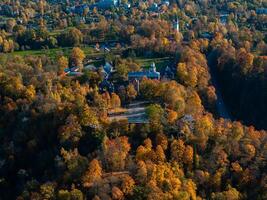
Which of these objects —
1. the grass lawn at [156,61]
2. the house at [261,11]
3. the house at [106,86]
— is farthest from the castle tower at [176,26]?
the house at [106,86]

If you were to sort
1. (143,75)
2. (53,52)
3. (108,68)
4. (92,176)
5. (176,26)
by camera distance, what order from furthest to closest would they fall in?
1. (176,26)
2. (53,52)
3. (108,68)
4. (143,75)
5. (92,176)

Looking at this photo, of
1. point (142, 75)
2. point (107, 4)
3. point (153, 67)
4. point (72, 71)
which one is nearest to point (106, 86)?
point (142, 75)

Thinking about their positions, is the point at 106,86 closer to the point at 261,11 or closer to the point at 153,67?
the point at 153,67

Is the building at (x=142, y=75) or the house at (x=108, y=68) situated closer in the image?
the building at (x=142, y=75)

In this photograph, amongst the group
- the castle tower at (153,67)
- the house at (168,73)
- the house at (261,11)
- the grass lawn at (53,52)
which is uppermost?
the house at (261,11)

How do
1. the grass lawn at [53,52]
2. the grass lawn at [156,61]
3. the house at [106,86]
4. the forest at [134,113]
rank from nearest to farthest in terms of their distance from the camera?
the forest at [134,113] < the house at [106,86] < the grass lawn at [156,61] < the grass lawn at [53,52]

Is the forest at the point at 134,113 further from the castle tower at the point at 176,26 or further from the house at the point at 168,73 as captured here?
the castle tower at the point at 176,26

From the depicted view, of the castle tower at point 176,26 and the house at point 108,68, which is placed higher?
the castle tower at point 176,26

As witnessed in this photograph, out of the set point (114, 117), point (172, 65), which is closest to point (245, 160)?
point (114, 117)

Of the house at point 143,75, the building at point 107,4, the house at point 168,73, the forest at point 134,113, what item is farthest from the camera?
the building at point 107,4

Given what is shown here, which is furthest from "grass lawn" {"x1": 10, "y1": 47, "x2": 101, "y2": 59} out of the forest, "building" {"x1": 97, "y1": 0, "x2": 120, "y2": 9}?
"building" {"x1": 97, "y1": 0, "x2": 120, "y2": 9}

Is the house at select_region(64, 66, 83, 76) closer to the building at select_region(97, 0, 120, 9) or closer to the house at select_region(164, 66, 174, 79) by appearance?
the house at select_region(164, 66, 174, 79)
